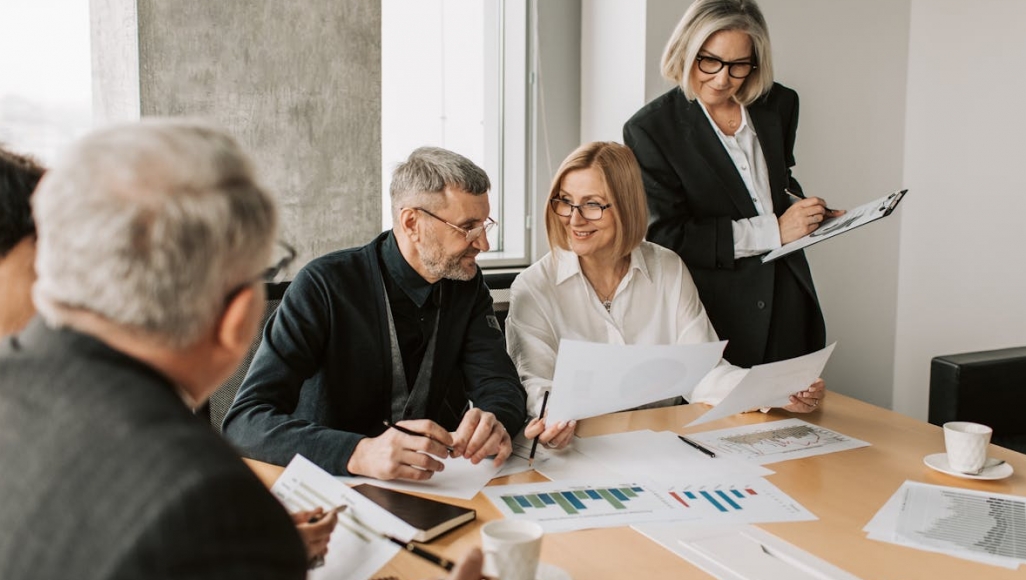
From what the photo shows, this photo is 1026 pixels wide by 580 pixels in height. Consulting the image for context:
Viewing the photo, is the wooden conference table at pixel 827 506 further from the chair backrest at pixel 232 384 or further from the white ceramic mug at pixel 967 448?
the chair backrest at pixel 232 384

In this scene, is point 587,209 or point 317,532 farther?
point 587,209

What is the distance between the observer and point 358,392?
1873 mm

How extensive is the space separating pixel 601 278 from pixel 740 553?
3.90 ft

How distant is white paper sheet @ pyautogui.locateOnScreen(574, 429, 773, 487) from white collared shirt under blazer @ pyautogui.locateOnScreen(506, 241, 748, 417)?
40cm

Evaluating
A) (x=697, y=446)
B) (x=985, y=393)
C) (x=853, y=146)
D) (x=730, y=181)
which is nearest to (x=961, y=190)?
(x=853, y=146)

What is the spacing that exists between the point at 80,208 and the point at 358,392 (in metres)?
1.24

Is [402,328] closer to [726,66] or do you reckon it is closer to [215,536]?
[726,66]

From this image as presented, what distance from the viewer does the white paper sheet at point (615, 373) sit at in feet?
5.08

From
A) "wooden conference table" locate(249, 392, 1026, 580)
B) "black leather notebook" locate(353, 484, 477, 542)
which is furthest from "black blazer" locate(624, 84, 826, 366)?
"black leather notebook" locate(353, 484, 477, 542)

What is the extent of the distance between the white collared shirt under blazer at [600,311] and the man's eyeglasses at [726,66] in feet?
1.76

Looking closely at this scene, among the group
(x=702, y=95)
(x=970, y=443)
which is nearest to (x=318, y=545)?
(x=970, y=443)

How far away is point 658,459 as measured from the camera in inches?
62.8

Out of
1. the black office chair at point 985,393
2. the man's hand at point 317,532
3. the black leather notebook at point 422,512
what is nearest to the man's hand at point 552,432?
the black leather notebook at point 422,512

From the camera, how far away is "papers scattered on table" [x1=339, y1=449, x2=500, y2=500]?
1426mm
